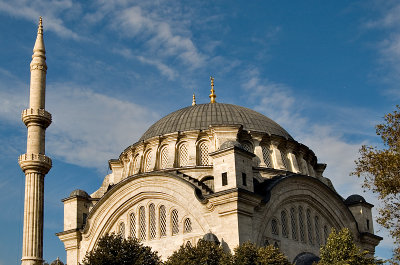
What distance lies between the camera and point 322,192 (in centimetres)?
3222

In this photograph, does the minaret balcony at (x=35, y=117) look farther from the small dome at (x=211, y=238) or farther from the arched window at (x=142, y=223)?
the small dome at (x=211, y=238)

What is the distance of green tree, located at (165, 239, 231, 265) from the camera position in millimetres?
23844

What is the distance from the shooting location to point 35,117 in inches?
1359

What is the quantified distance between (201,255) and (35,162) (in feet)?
44.5

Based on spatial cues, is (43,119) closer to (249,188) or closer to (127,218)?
(127,218)

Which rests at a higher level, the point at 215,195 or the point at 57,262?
the point at 215,195

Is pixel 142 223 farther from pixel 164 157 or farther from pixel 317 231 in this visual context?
pixel 317 231

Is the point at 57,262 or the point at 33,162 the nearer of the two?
the point at 57,262

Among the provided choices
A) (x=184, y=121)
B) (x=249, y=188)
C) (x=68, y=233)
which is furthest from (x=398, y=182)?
(x=68, y=233)

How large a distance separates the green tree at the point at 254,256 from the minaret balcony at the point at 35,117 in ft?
52.8

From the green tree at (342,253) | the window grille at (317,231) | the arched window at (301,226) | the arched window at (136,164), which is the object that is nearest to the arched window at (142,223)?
the arched window at (136,164)

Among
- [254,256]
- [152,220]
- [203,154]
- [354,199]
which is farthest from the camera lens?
[354,199]

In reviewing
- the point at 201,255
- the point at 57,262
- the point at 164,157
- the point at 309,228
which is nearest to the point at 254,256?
the point at 201,255

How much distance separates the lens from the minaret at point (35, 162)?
106ft
